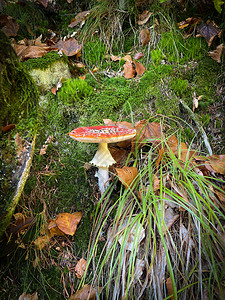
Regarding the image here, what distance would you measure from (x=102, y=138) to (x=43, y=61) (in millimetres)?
1531

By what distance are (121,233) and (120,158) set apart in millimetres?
819

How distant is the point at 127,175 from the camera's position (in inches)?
72.6

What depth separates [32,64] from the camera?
2428 millimetres

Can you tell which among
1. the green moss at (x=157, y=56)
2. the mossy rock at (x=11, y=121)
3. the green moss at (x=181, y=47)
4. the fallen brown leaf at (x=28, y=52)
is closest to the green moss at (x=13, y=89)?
the mossy rock at (x=11, y=121)

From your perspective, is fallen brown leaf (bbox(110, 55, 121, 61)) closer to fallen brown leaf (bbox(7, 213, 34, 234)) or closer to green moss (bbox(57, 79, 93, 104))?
green moss (bbox(57, 79, 93, 104))

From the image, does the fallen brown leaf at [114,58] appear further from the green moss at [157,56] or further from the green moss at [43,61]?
the green moss at [43,61]

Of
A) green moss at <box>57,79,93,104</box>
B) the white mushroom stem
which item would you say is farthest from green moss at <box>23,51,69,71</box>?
the white mushroom stem

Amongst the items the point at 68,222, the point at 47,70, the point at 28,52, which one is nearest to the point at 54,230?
the point at 68,222

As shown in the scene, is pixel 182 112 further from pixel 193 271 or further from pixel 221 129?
pixel 193 271

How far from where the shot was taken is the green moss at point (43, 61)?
242cm

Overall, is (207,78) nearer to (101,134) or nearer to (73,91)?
(73,91)

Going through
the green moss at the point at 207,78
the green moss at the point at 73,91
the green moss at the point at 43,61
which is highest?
the green moss at the point at 43,61

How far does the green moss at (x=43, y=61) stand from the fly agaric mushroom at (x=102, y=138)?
1.17 meters

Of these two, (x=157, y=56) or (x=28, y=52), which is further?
(x=157, y=56)
